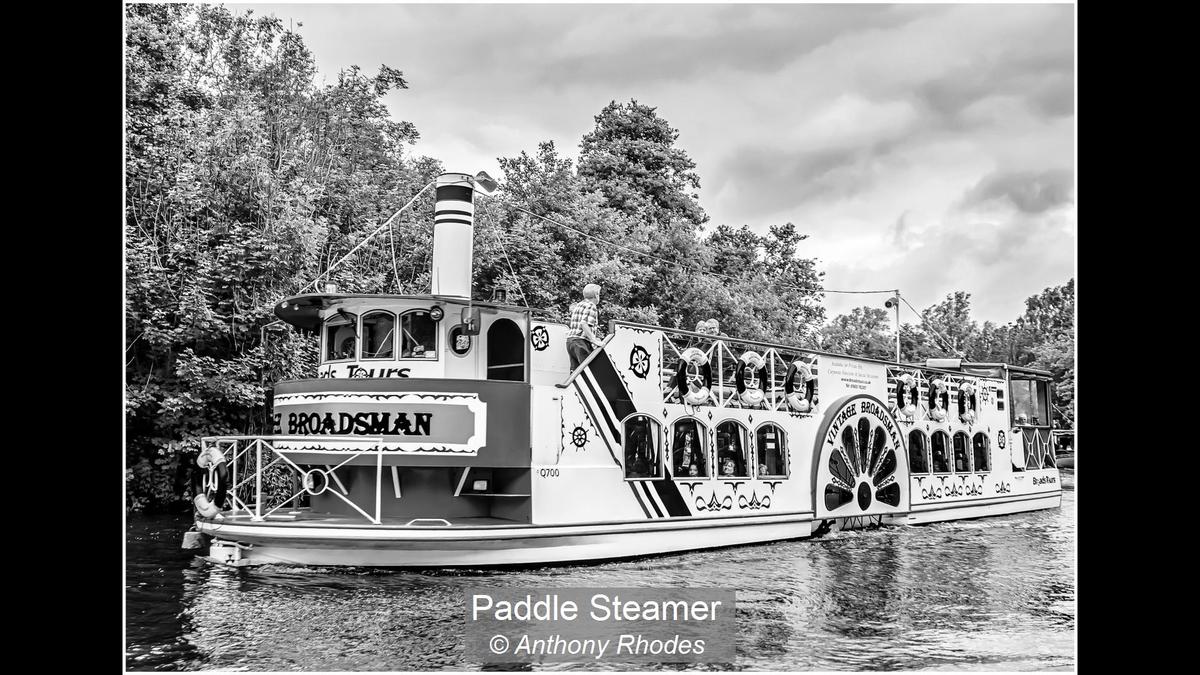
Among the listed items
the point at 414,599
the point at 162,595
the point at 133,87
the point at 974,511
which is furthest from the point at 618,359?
the point at 133,87

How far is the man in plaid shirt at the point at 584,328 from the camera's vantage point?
11234 mm

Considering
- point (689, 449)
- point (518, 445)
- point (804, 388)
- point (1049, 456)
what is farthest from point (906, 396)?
point (518, 445)

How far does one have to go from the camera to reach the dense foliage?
1600 centimetres

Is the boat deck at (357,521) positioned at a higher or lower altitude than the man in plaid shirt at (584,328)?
lower

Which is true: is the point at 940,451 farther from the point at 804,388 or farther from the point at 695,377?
the point at 695,377

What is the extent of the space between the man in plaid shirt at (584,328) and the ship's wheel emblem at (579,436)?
0.83 metres

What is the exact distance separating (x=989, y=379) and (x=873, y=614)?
9604 millimetres

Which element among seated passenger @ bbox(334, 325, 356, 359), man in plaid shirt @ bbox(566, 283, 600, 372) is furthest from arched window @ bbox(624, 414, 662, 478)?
seated passenger @ bbox(334, 325, 356, 359)

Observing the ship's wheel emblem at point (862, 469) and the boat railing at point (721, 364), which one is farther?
the ship's wheel emblem at point (862, 469)

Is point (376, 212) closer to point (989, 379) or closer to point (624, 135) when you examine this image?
point (624, 135)

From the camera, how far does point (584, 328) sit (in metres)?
11.2

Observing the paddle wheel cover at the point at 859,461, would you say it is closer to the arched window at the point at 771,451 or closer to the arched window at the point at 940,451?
the arched window at the point at 771,451

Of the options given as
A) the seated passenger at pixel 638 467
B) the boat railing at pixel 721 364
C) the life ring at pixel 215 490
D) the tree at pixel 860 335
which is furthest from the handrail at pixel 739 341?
the tree at pixel 860 335

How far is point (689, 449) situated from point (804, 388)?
2.42 meters
